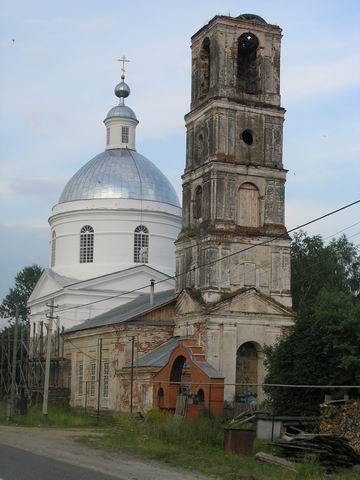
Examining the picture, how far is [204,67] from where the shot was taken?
4159cm

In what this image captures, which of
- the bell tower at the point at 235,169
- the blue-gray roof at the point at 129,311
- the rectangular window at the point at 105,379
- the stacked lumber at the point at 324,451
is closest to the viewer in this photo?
the stacked lumber at the point at 324,451

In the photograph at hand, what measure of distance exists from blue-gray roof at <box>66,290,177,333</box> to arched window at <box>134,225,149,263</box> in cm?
246

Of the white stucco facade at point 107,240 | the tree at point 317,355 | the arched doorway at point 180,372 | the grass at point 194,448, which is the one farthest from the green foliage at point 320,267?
the grass at point 194,448

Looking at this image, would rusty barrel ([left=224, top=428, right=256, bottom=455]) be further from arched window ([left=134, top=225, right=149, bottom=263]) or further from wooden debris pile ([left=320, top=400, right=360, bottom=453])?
arched window ([left=134, top=225, right=149, bottom=263])

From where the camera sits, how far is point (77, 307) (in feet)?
169

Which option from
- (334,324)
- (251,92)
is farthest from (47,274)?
(334,324)

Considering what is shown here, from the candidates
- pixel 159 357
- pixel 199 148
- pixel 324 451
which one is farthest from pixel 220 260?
pixel 324 451

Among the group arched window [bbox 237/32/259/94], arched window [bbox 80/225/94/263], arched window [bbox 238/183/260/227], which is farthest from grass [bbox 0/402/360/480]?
arched window [bbox 80/225/94/263]

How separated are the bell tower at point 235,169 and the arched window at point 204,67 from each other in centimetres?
5

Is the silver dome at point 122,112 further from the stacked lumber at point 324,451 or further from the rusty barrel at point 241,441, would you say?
the stacked lumber at point 324,451

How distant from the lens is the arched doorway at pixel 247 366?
38.0 m

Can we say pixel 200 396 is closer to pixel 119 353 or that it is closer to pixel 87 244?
pixel 119 353

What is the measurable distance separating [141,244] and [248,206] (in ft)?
49.8

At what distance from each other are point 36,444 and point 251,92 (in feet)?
74.4
